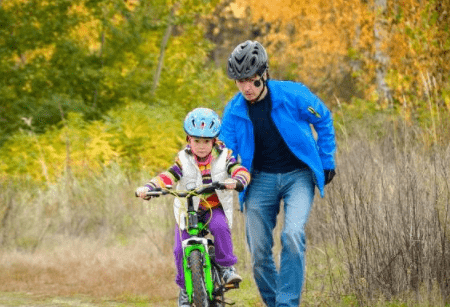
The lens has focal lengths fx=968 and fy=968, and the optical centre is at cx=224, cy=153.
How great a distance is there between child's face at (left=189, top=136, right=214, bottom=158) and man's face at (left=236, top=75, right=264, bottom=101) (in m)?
0.44

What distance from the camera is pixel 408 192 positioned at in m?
7.05

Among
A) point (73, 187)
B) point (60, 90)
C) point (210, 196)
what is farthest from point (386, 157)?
point (60, 90)

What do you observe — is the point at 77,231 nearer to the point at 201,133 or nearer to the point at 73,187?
the point at 73,187

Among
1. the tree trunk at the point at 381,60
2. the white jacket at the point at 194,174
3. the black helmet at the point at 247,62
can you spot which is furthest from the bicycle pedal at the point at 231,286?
the tree trunk at the point at 381,60

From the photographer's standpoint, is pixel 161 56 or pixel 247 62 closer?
pixel 247 62

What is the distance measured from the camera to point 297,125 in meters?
6.95

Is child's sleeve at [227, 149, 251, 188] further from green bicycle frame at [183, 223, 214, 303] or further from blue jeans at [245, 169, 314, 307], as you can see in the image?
green bicycle frame at [183, 223, 214, 303]

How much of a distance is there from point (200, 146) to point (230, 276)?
0.97 metres

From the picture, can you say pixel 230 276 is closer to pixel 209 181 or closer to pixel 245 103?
pixel 209 181

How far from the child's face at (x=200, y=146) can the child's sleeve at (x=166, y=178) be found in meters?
0.19

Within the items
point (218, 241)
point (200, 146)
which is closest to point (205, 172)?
point (200, 146)

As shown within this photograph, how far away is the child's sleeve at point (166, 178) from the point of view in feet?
22.5

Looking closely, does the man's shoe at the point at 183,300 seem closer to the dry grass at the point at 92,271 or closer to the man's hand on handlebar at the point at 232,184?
the man's hand on handlebar at the point at 232,184

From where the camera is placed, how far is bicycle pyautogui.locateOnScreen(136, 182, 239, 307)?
6.72 meters
